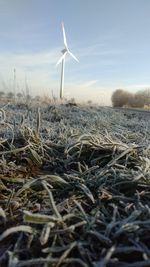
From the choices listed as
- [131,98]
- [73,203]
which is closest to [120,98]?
[131,98]

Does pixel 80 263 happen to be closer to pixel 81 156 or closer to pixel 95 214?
pixel 95 214

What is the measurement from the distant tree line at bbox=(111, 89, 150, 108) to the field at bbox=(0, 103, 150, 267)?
36.9 meters

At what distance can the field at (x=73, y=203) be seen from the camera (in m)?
1.47

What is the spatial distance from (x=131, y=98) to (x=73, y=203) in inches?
1534

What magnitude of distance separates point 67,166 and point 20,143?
1.45 ft

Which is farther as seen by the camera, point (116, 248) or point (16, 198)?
point (16, 198)

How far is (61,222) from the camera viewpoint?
1.59m

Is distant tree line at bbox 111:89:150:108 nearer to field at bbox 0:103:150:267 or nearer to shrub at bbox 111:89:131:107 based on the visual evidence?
shrub at bbox 111:89:131:107

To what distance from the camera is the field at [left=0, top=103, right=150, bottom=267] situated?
4.83ft

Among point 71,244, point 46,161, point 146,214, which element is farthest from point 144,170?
point 71,244

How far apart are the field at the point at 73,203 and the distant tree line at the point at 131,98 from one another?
3691 centimetres

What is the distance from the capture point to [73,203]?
1.87m

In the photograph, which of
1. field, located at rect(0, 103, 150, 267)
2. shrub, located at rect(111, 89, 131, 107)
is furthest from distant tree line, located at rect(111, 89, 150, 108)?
field, located at rect(0, 103, 150, 267)

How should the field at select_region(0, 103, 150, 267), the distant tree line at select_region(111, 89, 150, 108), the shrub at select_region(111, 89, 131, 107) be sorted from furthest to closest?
1. the shrub at select_region(111, 89, 131, 107)
2. the distant tree line at select_region(111, 89, 150, 108)
3. the field at select_region(0, 103, 150, 267)
